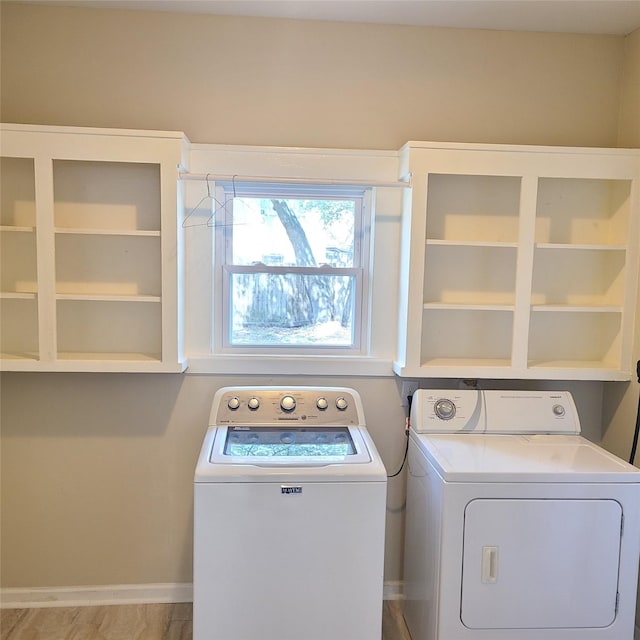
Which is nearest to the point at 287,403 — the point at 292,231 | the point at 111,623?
the point at 292,231

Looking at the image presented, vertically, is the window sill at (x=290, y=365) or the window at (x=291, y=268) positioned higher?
the window at (x=291, y=268)

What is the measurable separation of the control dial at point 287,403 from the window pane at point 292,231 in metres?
0.63

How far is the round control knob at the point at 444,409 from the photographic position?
2283 millimetres

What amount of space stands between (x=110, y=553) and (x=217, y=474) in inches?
43.4

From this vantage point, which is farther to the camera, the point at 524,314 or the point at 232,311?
the point at 232,311

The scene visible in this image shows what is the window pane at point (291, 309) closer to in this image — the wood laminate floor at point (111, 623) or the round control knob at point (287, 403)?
the round control knob at point (287, 403)

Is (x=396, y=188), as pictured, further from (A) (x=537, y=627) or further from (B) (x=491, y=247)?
(A) (x=537, y=627)

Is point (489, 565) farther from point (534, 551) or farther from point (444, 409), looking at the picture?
point (444, 409)

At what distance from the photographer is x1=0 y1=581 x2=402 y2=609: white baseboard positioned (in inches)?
96.2

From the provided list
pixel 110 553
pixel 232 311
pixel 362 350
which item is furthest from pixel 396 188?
pixel 110 553

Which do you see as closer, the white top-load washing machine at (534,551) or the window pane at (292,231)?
the white top-load washing machine at (534,551)

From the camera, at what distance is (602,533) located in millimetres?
1872

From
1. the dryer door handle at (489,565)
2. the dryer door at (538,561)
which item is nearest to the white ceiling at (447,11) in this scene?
the dryer door at (538,561)

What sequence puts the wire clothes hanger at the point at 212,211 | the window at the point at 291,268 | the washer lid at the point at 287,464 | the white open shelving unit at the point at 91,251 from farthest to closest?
the window at the point at 291,268
the wire clothes hanger at the point at 212,211
the white open shelving unit at the point at 91,251
the washer lid at the point at 287,464
